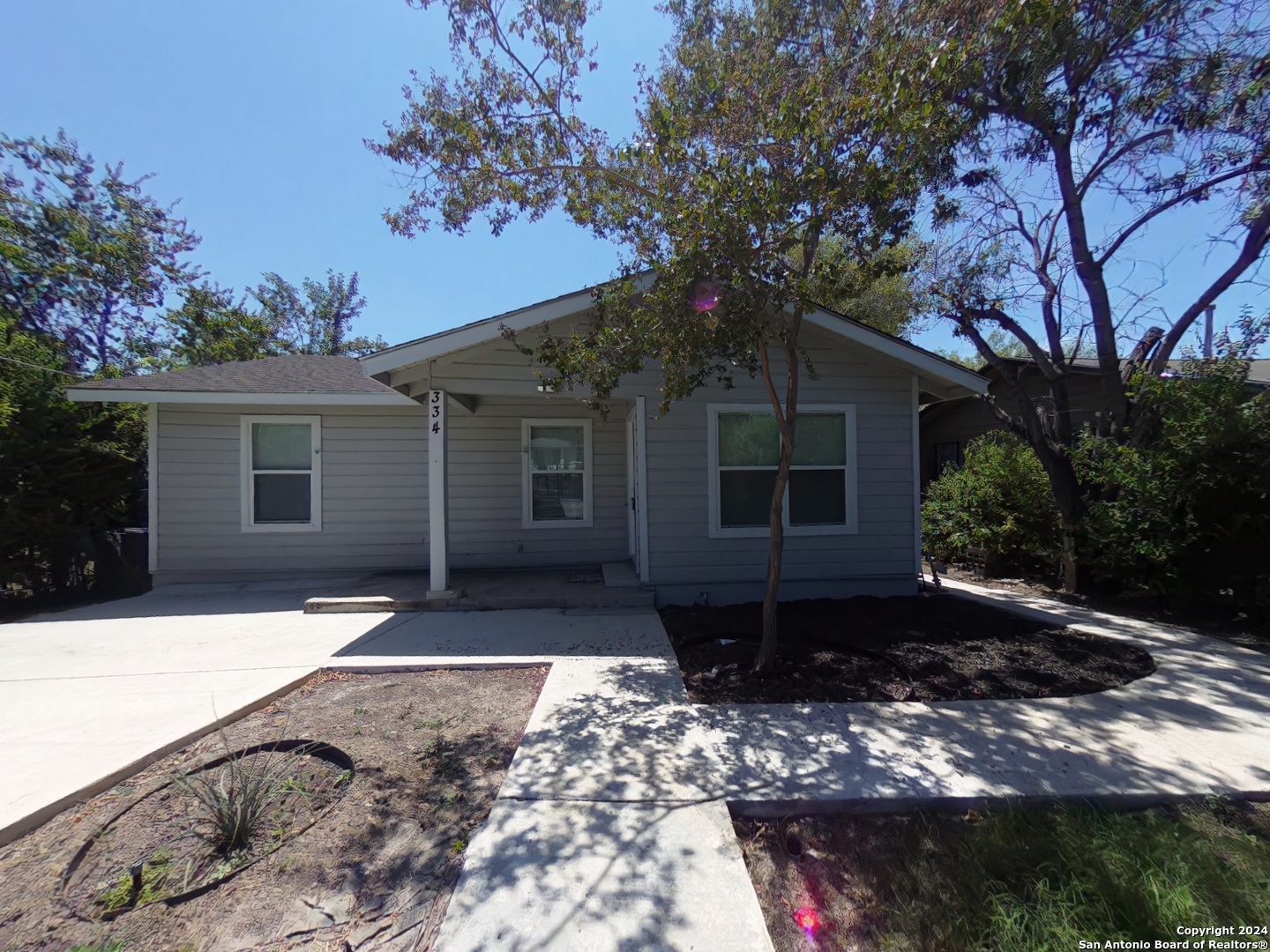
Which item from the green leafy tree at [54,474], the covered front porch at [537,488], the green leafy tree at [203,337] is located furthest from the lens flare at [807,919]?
the green leafy tree at [203,337]

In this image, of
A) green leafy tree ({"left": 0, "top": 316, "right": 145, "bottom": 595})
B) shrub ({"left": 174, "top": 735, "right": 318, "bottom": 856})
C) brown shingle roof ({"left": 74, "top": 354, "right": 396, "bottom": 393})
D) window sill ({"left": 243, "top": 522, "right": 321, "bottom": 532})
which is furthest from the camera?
window sill ({"left": 243, "top": 522, "right": 321, "bottom": 532})

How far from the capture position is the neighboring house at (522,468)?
6082 mm

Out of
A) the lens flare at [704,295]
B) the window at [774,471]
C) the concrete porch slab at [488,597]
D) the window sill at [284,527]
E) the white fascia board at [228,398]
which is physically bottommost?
the concrete porch slab at [488,597]

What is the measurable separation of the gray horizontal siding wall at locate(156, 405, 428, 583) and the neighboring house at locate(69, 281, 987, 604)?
25mm

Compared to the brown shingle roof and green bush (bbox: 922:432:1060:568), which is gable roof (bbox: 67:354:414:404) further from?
green bush (bbox: 922:432:1060:568)

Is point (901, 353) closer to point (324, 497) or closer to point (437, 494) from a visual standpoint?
point (437, 494)

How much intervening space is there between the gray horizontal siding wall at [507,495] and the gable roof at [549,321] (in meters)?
1.98

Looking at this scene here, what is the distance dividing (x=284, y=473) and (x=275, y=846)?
6659 mm

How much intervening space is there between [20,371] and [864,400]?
10871 mm

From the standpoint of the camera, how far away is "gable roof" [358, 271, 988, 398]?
5480mm

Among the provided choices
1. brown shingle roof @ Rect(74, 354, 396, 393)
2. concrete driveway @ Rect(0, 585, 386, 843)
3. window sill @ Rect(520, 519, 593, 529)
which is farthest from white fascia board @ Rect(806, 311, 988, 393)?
concrete driveway @ Rect(0, 585, 386, 843)

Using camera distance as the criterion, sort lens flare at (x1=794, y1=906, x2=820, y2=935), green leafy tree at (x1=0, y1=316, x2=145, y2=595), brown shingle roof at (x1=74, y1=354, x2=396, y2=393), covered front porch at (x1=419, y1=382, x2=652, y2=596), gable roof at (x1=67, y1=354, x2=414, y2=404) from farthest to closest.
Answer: covered front porch at (x1=419, y1=382, x2=652, y2=596) → brown shingle roof at (x1=74, y1=354, x2=396, y2=393) → gable roof at (x1=67, y1=354, x2=414, y2=404) → green leafy tree at (x1=0, y1=316, x2=145, y2=595) → lens flare at (x1=794, y1=906, x2=820, y2=935)

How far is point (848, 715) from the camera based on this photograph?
3449mm

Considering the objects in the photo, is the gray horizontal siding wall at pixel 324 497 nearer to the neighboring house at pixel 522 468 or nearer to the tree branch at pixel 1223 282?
the neighboring house at pixel 522 468
